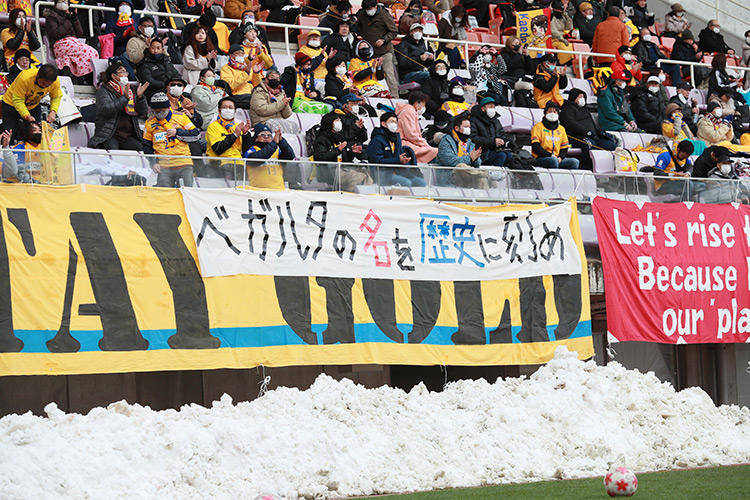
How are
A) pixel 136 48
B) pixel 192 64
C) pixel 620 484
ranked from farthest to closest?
pixel 192 64, pixel 136 48, pixel 620 484

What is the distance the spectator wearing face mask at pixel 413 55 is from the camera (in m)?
18.8

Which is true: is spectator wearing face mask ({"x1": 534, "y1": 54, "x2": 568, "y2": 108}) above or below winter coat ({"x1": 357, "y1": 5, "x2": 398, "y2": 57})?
below

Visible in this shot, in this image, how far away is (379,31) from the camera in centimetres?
1884

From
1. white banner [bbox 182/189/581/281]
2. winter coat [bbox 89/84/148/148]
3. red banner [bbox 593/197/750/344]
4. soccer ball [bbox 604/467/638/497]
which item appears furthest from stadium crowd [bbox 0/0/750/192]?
soccer ball [bbox 604/467/638/497]

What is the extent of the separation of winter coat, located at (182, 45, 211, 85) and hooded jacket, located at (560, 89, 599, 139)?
5870mm

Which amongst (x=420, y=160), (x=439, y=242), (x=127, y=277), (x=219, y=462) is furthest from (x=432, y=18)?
(x=219, y=462)

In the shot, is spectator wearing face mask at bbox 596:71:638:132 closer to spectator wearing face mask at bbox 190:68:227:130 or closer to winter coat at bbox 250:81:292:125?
winter coat at bbox 250:81:292:125

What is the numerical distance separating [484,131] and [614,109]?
181 inches

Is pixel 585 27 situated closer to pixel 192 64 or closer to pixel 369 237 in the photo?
pixel 192 64

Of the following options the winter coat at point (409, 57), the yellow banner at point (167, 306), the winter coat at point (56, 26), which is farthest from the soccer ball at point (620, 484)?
the winter coat at point (409, 57)

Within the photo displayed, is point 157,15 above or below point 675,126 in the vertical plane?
above

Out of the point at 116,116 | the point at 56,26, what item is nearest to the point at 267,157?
the point at 116,116

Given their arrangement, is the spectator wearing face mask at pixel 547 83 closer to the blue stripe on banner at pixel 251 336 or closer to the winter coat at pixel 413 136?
the winter coat at pixel 413 136

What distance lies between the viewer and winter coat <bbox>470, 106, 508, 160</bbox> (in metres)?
15.8
